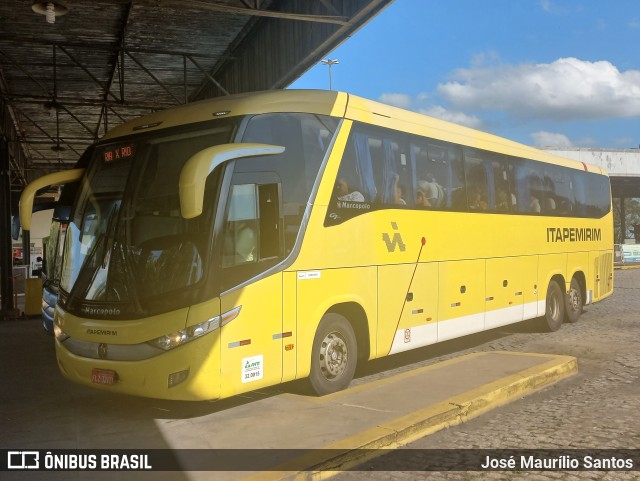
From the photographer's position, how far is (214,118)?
6949 millimetres

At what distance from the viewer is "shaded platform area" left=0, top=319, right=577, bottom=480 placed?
5215 millimetres

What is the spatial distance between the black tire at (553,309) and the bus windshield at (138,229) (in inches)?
351

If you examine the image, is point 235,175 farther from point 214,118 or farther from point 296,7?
point 296,7

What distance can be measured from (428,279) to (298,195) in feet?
10.00

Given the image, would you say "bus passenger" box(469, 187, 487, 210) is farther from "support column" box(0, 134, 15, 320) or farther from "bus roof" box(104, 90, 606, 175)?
"support column" box(0, 134, 15, 320)

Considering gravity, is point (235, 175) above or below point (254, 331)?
above

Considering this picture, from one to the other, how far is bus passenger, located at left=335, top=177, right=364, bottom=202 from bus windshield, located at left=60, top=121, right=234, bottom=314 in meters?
1.57

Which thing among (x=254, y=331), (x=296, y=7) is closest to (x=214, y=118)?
(x=254, y=331)

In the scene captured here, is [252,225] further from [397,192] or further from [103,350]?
[397,192]

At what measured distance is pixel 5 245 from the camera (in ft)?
58.9

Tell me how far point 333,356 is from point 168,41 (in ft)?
34.8

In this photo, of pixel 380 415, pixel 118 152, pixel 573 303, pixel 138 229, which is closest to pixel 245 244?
→ pixel 138 229

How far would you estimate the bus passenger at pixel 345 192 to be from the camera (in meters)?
7.69

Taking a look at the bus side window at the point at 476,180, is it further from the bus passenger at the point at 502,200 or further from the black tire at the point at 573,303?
the black tire at the point at 573,303
